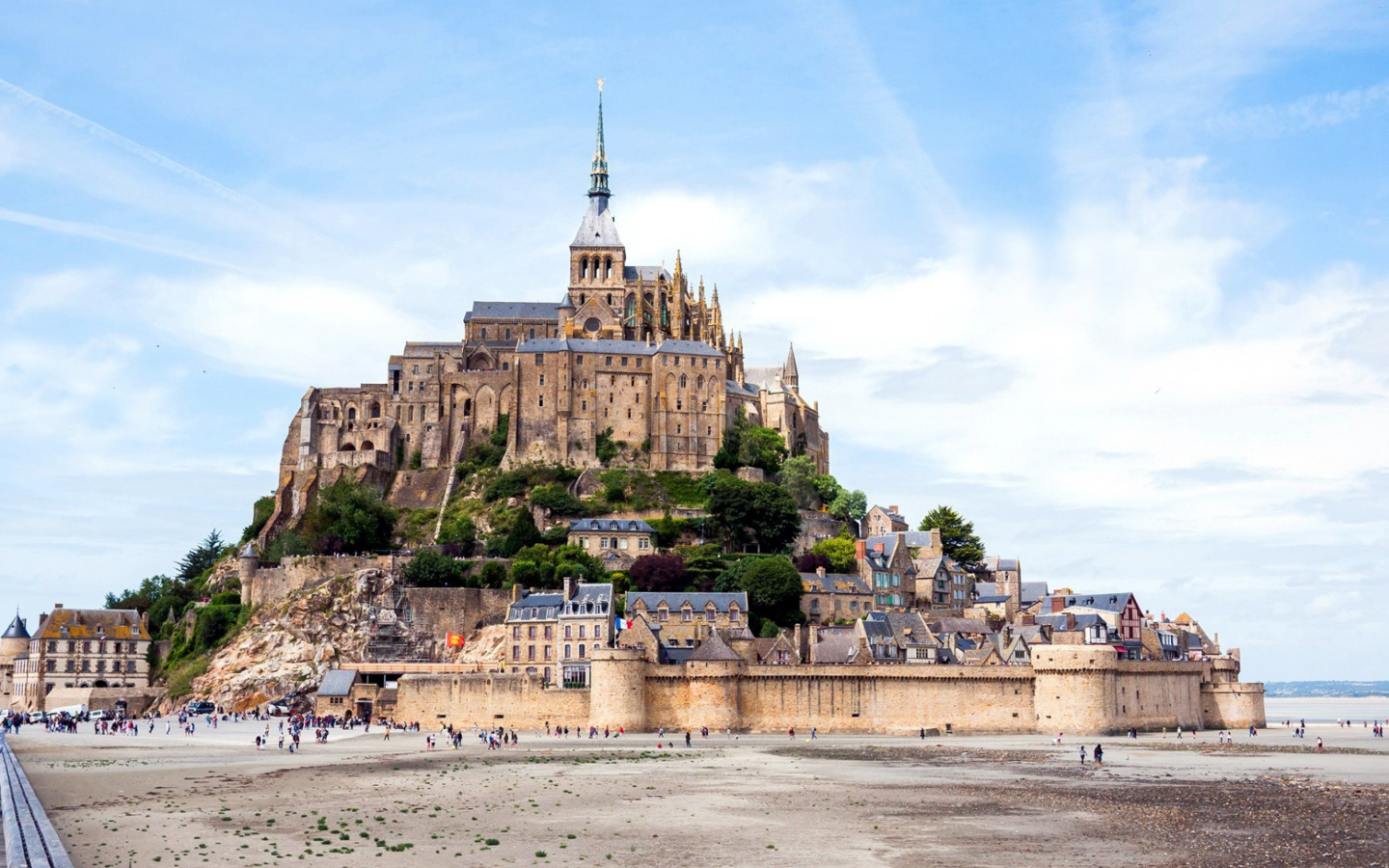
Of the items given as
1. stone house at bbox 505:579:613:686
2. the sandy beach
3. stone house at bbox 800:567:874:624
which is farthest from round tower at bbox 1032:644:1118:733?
stone house at bbox 505:579:613:686

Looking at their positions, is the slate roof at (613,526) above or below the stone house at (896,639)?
above

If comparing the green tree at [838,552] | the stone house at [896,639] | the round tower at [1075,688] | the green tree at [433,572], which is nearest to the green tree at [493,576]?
the green tree at [433,572]

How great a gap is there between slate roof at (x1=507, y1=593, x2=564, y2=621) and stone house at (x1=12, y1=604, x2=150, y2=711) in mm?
27981

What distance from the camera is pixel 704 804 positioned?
38.6 metres

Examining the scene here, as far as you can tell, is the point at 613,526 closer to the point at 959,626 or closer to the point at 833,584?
the point at 833,584

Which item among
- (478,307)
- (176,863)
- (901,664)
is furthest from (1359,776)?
(478,307)

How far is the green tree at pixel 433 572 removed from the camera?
82438 millimetres

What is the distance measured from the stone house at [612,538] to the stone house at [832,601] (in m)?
11.2

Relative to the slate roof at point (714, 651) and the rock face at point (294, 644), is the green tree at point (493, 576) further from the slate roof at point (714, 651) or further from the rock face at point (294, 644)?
the slate roof at point (714, 651)

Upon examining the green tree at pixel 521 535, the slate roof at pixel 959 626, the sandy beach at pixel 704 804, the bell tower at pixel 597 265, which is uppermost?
the bell tower at pixel 597 265

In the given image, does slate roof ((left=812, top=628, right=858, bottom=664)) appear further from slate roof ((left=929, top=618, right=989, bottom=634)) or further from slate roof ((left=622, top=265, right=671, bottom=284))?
slate roof ((left=622, top=265, right=671, bottom=284))

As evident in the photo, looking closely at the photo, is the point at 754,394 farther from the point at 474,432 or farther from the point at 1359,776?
the point at 1359,776

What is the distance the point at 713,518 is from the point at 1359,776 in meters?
48.0

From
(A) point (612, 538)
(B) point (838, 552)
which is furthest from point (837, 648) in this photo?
(A) point (612, 538)
